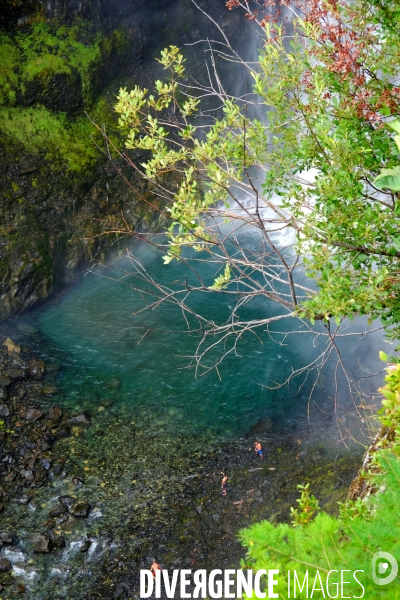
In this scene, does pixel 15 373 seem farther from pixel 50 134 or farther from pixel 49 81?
pixel 49 81

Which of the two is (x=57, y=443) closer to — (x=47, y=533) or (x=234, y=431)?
(x=47, y=533)

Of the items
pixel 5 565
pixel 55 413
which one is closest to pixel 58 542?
pixel 5 565

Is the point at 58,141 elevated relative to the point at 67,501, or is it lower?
elevated

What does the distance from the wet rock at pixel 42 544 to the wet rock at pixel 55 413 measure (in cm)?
415

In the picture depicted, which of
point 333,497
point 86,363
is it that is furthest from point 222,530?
point 86,363

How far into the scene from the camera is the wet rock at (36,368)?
54.3 feet

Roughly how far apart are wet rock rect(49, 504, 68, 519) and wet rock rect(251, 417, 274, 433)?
5701mm

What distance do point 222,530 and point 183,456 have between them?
2775 mm

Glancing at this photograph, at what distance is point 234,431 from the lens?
1476 centimetres

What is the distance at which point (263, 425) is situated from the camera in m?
14.9

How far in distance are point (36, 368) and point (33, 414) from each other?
2142 millimetres

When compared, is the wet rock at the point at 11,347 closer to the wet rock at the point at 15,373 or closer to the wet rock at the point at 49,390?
the wet rock at the point at 15,373

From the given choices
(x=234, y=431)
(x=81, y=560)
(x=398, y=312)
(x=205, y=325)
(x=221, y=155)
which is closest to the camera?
(x=398, y=312)

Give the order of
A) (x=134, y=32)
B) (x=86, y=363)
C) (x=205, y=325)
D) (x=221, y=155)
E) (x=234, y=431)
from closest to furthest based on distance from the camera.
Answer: (x=221, y=155) < (x=234, y=431) < (x=86, y=363) < (x=205, y=325) < (x=134, y=32)
